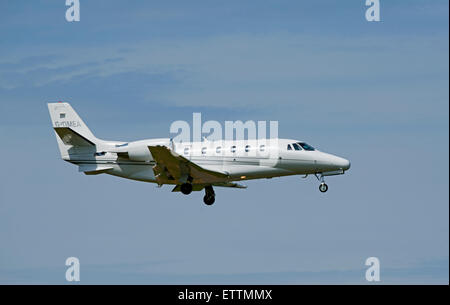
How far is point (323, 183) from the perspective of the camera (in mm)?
51812

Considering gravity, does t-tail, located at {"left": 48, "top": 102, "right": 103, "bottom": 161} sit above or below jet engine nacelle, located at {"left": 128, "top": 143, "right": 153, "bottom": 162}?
above

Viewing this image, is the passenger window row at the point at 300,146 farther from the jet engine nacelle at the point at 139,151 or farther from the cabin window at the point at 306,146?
the jet engine nacelle at the point at 139,151

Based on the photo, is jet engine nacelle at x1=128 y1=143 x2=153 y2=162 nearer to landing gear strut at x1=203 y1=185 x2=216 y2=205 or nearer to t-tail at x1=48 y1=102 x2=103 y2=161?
t-tail at x1=48 y1=102 x2=103 y2=161

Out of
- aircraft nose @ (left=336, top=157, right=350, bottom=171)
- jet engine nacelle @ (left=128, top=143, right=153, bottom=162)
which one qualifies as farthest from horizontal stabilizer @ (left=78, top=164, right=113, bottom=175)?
aircraft nose @ (left=336, top=157, right=350, bottom=171)

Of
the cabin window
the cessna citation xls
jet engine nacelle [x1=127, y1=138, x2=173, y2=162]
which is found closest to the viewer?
the cessna citation xls

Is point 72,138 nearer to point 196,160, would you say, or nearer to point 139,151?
point 139,151

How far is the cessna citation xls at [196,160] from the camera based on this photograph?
5209cm

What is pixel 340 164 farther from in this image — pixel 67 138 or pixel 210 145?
pixel 67 138

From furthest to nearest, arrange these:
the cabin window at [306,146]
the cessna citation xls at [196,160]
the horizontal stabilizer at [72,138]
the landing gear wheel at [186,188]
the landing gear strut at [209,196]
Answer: the landing gear strut at [209,196], the horizontal stabilizer at [72,138], the landing gear wheel at [186,188], the cabin window at [306,146], the cessna citation xls at [196,160]

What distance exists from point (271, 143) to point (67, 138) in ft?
39.0

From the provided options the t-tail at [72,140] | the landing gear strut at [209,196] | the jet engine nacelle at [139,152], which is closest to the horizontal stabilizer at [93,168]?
the t-tail at [72,140]

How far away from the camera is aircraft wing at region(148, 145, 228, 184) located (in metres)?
51.0
